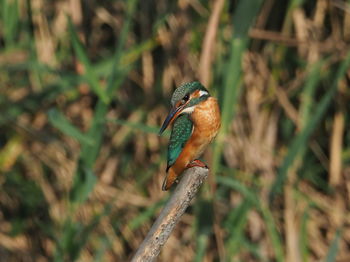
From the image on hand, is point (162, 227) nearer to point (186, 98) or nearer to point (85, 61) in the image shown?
point (186, 98)

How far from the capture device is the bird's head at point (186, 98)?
215 centimetres

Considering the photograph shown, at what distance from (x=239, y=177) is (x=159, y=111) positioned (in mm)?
490

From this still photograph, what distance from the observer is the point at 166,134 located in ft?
10.9

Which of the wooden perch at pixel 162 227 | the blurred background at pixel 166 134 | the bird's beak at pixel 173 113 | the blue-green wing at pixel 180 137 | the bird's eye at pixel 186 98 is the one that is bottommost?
the blurred background at pixel 166 134

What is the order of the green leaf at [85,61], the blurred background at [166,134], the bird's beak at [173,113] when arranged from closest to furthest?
the bird's beak at [173,113]
the green leaf at [85,61]
the blurred background at [166,134]

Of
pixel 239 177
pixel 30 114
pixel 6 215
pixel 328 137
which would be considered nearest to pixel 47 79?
pixel 30 114

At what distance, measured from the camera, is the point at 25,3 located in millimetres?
3791

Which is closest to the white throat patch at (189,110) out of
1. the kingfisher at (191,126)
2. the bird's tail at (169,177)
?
the kingfisher at (191,126)

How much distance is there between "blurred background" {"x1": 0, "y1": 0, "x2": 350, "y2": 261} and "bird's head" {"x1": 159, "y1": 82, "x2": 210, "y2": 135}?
3.12 feet

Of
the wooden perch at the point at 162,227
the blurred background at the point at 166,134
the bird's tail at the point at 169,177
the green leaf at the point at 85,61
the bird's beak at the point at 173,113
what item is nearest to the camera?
the wooden perch at the point at 162,227

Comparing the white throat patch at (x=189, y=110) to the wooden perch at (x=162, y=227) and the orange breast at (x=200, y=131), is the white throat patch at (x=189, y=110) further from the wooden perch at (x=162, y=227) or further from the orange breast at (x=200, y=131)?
the wooden perch at (x=162, y=227)

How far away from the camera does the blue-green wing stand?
2.26m

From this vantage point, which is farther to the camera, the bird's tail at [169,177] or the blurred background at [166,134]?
the blurred background at [166,134]

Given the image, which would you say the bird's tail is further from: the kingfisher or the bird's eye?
the bird's eye
